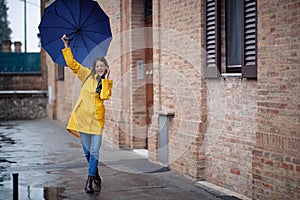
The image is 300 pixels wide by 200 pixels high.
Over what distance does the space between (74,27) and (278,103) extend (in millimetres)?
3641

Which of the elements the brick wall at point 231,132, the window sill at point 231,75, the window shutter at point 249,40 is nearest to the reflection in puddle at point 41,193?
the brick wall at point 231,132

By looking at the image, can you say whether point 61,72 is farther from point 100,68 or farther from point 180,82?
A: point 100,68

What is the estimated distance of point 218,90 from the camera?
9.15m

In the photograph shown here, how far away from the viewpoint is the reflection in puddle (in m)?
8.51

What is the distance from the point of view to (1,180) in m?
9.80

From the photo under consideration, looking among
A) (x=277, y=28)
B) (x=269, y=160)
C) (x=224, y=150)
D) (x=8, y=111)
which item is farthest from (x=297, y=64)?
(x=8, y=111)

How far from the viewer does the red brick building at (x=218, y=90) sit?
7.29 meters

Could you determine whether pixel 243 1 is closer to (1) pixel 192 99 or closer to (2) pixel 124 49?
(1) pixel 192 99

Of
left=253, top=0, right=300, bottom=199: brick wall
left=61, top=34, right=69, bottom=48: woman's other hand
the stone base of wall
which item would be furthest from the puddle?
the stone base of wall

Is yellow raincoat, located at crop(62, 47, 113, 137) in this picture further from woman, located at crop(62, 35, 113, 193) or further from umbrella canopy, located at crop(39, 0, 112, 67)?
umbrella canopy, located at crop(39, 0, 112, 67)

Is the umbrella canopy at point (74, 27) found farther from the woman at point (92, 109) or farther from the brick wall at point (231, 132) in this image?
the brick wall at point (231, 132)

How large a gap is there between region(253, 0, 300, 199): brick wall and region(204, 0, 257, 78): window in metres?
0.39

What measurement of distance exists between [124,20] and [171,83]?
3663 mm

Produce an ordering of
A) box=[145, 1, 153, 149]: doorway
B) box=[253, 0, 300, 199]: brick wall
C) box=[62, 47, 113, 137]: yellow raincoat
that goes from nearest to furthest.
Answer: box=[253, 0, 300, 199]: brick wall, box=[62, 47, 113, 137]: yellow raincoat, box=[145, 1, 153, 149]: doorway
